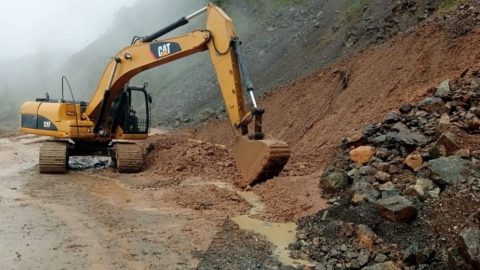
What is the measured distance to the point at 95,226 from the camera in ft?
23.3

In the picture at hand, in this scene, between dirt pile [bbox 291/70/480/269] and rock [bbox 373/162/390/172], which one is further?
rock [bbox 373/162/390/172]

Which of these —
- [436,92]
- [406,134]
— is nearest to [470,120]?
[406,134]

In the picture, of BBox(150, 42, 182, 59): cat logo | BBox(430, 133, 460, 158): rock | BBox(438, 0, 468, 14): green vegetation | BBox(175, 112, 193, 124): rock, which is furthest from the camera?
BBox(175, 112, 193, 124): rock

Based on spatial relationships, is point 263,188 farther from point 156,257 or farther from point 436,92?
point 436,92

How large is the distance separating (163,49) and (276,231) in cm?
548

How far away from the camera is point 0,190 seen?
32.1ft

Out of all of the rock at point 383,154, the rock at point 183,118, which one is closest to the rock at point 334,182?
the rock at point 383,154

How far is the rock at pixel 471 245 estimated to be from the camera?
4.69 meters

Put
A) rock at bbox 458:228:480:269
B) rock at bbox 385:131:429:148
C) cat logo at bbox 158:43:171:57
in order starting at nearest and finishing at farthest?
rock at bbox 458:228:480:269
rock at bbox 385:131:429:148
cat logo at bbox 158:43:171:57

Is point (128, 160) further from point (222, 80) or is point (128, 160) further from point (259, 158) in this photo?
point (259, 158)

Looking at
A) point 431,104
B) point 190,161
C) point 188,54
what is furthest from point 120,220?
point 431,104

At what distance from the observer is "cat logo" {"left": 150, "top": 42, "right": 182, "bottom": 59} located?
10.6m

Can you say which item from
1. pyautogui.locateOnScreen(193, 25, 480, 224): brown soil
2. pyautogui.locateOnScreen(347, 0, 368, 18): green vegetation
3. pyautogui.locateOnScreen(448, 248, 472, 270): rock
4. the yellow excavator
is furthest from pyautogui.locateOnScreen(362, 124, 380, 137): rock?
pyautogui.locateOnScreen(347, 0, 368, 18): green vegetation

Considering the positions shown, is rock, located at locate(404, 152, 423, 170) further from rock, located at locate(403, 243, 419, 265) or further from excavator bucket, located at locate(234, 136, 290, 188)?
rock, located at locate(403, 243, 419, 265)
